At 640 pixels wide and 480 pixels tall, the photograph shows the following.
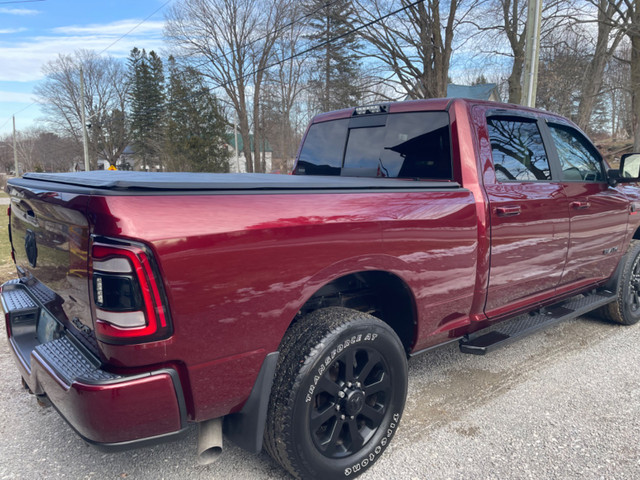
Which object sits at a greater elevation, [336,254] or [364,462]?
[336,254]

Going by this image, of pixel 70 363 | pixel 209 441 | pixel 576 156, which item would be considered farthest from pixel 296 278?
pixel 576 156

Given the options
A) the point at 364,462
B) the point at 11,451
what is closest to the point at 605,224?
the point at 364,462

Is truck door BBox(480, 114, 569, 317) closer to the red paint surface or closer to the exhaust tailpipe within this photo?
the red paint surface

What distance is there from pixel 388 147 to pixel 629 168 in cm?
224

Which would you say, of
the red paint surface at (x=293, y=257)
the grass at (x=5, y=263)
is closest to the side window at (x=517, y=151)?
the red paint surface at (x=293, y=257)

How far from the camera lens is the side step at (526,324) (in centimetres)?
296

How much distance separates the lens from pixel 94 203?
5.21 feet

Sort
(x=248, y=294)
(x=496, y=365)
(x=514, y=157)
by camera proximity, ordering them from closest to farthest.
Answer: (x=248, y=294) < (x=514, y=157) < (x=496, y=365)

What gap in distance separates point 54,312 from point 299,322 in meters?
1.16

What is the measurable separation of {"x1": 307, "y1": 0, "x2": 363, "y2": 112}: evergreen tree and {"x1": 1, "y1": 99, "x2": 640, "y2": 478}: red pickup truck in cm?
1891

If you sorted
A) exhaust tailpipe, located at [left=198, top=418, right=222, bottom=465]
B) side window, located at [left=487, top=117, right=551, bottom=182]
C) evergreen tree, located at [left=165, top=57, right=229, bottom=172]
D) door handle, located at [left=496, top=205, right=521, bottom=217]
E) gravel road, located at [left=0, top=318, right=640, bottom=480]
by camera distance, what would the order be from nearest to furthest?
1. exhaust tailpipe, located at [left=198, top=418, right=222, bottom=465]
2. gravel road, located at [left=0, top=318, right=640, bottom=480]
3. door handle, located at [left=496, top=205, right=521, bottom=217]
4. side window, located at [left=487, top=117, right=551, bottom=182]
5. evergreen tree, located at [left=165, top=57, right=229, bottom=172]

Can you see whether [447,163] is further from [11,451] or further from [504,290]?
[11,451]

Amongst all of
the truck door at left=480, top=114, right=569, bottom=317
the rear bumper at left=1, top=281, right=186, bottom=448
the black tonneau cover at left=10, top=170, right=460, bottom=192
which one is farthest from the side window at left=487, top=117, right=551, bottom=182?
the rear bumper at left=1, top=281, right=186, bottom=448

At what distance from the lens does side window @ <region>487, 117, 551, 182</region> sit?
3066 millimetres
